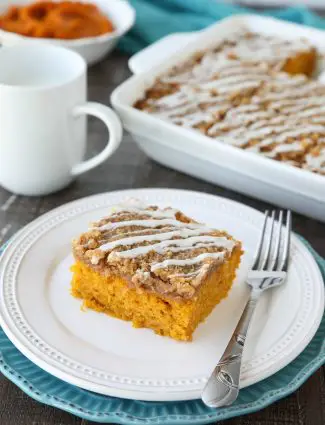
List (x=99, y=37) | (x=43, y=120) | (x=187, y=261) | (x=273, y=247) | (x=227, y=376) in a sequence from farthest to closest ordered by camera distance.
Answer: (x=99, y=37) < (x=43, y=120) < (x=273, y=247) < (x=187, y=261) < (x=227, y=376)

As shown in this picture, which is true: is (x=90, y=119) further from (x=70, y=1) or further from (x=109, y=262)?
(x=109, y=262)

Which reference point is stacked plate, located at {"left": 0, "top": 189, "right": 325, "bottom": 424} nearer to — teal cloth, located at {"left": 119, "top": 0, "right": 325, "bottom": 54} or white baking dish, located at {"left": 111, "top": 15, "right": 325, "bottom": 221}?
white baking dish, located at {"left": 111, "top": 15, "right": 325, "bottom": 221}

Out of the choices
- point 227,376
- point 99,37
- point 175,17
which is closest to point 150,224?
point 227,376

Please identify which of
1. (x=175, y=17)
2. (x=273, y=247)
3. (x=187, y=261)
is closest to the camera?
(x=187, y=261)

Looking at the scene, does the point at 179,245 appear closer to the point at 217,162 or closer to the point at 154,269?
the point at 154,269

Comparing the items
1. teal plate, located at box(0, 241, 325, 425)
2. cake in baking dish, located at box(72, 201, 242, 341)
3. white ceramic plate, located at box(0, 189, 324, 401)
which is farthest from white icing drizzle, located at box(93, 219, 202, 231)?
teal plate, located at box(0, 241, 325, 425)

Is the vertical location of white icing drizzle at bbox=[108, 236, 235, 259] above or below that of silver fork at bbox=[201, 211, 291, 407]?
above

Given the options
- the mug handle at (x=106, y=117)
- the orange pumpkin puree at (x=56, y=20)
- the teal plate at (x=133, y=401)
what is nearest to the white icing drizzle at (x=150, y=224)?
the teal plate at (x=133, y=401)
